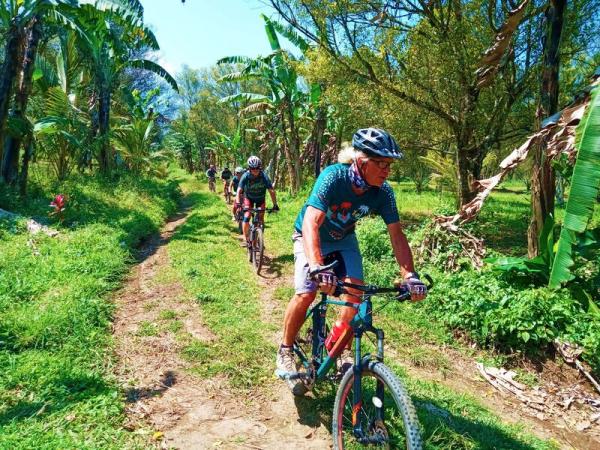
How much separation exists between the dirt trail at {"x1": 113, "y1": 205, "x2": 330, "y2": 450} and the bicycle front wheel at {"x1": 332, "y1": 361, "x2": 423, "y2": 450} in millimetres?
433

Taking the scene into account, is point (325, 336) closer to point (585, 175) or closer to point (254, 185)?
point (585, 175)

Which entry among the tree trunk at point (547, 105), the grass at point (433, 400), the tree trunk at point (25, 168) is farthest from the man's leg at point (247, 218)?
the tree trunk at point (25, 168)

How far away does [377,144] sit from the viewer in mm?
→ 3018

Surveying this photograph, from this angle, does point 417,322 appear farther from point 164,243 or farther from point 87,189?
point 87,189

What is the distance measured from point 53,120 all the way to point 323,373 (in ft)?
36.1

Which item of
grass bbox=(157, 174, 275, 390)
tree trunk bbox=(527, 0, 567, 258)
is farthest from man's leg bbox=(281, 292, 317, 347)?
tree trunk bbox=(527, 0, 567, 258)

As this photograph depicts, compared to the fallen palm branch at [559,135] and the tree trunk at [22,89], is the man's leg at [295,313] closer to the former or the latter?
the fallen palm branch at [559,135]

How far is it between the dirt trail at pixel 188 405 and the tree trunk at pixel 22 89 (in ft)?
27.8

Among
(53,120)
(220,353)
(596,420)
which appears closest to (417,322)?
(596,420)

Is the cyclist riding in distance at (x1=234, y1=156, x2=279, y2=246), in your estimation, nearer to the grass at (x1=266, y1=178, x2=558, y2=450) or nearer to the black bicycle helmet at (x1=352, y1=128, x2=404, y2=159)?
the grass at (x1=266, y1=178, x2=558, y2=450)

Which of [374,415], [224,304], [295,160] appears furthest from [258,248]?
[295,160]

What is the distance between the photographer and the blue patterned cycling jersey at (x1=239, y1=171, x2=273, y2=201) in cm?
852

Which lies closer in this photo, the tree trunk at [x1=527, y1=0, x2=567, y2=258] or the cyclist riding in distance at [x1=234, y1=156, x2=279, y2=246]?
the tree trunk at [x1=527, y1=0, x2=567, y2=258]

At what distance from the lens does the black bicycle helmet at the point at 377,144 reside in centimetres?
301
